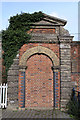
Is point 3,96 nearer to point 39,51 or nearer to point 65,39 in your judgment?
point 39,51

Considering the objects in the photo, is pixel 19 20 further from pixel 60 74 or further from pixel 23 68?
pixel 60 74

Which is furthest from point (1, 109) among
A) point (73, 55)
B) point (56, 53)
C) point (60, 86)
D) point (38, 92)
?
point (73, 55)

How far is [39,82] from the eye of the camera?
8.91 meters

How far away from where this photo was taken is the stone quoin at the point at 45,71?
28.5 ft

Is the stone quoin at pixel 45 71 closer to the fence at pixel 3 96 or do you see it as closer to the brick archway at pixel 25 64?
the brick archway at pixel 25 64

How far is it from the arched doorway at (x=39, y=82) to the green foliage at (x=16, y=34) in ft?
3.79

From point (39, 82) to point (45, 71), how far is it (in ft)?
2.53

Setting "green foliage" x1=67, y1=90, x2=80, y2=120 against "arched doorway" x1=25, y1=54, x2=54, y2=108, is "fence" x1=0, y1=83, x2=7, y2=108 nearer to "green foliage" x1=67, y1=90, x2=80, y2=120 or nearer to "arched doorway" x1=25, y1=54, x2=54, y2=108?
"arched doorway" x1=25, y1=54, x2=54, y2=108

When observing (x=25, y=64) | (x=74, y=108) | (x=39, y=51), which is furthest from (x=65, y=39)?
(x=74, y=108)

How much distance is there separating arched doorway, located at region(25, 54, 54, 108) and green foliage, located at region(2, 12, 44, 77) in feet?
3.79

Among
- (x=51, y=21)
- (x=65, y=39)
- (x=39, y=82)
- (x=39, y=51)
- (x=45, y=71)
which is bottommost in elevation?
(x=39, y=82)

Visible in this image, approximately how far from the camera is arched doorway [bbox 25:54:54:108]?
876 cm

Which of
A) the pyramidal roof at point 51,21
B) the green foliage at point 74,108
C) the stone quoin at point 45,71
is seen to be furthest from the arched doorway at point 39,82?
the pyramidal roof at point 51,21

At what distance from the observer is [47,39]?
920 centimetres
